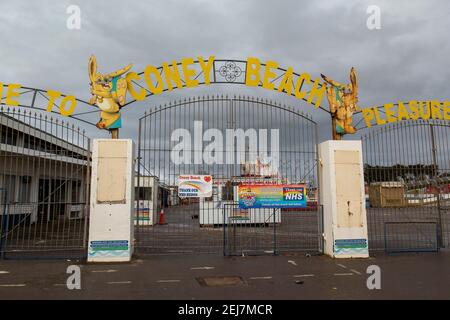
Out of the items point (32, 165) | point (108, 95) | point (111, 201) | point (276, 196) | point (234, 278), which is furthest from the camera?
point (32, 165)

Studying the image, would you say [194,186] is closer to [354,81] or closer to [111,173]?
[111,173]

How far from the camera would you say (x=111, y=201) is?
9.73m

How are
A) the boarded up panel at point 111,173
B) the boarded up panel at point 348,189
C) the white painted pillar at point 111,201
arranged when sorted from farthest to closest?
the boarded up panel at point 348,189 < the boarded up panel at point 111,173 < the white painted pillar at point 111,201

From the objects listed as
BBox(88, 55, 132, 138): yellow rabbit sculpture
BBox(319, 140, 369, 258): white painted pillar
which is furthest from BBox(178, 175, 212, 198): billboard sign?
BBox(319, 140, 369, 258): white painted pillar

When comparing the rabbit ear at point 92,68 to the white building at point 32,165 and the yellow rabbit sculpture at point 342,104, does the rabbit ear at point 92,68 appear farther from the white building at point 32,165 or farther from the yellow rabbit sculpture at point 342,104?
the yellow rabbit sculpture at point 342,104

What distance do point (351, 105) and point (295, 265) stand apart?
199 inches

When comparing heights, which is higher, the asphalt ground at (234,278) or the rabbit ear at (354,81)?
the rabbit ear at (354,81)

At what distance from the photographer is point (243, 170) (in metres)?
11.5

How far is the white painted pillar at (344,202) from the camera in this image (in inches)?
406

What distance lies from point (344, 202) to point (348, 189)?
38 centimetres

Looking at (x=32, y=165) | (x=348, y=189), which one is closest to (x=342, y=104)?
(x=348, y=189)

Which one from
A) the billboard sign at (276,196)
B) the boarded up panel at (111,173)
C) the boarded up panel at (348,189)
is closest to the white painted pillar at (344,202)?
the boarded up panel at (348,189)
